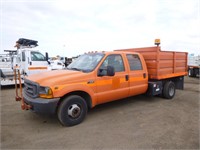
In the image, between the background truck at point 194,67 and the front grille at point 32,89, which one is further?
the background truck at point 194,67

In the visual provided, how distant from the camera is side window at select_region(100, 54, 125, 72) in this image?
4.99 meters

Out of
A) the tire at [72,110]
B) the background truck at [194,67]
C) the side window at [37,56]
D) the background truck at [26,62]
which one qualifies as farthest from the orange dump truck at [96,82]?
the background truck at [194,67]

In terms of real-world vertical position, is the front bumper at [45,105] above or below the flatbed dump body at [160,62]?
below

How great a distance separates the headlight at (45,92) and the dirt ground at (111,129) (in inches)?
34.7

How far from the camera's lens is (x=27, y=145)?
3404mm

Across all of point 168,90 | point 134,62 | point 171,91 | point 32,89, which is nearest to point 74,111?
point 32,89

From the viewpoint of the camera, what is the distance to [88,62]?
510cm

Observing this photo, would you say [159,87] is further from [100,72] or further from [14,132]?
[14,132]

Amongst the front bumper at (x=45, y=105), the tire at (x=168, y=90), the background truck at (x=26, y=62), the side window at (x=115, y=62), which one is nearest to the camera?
the front bumper at (x=45, y=105)

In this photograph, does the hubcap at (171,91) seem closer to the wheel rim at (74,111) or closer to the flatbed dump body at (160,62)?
the flatbed dump body at (160,62)

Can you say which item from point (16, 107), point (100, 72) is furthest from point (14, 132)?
point (100, 72)

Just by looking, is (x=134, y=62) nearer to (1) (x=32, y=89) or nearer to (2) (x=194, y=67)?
(1) (x=32, y=89)

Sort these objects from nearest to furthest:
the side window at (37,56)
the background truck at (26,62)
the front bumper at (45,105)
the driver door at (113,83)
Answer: the front bumper at (45,105)
the driver door at (113,83)
the background truck at (26,62)
the side window at (37,56)

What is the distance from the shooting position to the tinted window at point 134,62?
5.62 meters
